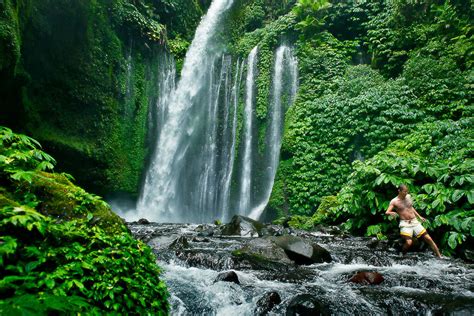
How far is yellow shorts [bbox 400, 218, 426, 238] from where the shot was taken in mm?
6781

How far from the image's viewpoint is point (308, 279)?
16.6 ft

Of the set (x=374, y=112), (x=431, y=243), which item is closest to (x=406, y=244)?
(x=431, y=243)

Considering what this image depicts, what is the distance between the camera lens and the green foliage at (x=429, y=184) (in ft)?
22.8

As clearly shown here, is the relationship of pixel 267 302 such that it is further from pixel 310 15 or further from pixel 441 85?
pixel 310 15

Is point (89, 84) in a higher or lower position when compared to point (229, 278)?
higher

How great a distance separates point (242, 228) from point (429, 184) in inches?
197

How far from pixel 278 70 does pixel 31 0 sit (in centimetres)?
1203

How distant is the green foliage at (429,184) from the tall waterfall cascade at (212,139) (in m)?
6.79

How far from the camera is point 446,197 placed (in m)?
7.23

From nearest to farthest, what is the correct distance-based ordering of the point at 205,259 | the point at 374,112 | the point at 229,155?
1. the point at 205,259
2. the point at 374,112
3. the point at 229,155

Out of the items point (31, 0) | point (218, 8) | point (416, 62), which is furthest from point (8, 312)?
point (218, 8)

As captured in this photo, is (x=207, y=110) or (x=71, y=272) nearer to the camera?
(x=71, y=272)

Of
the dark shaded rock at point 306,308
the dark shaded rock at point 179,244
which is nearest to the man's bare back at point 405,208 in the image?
the dark shaded rock at point 306,308

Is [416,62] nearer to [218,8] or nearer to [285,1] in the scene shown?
[285,1]
